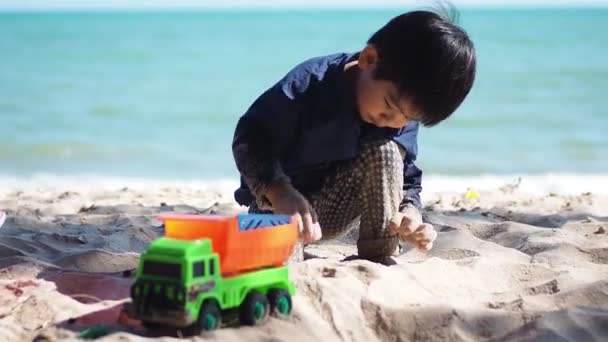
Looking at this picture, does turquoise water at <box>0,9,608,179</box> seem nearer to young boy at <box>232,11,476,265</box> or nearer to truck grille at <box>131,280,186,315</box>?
young boy at <box>232,11,476,265</box>

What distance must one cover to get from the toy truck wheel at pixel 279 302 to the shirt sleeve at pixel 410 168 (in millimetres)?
995

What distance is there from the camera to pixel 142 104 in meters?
13.9

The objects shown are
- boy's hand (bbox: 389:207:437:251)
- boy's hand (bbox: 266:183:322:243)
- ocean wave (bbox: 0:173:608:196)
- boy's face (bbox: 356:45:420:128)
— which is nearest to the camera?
boy's hand (bbox: 266:183:322:243)

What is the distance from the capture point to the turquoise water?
30.1 ft

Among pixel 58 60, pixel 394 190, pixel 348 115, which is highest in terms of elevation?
pixel 348 115

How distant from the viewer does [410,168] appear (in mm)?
3492

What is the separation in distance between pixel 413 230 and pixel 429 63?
64 cm

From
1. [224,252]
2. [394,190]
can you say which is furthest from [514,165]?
[224,252]

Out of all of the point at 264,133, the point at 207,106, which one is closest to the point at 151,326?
the point at 264,133

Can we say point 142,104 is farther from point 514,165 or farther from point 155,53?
point 155,53

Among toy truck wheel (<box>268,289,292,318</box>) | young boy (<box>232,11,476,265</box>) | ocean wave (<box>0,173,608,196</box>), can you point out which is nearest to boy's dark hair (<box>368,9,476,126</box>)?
young boy (<box>232,11,476,265</box>)

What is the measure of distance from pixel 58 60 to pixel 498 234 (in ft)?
61.5

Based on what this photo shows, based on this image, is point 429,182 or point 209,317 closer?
point 209,317

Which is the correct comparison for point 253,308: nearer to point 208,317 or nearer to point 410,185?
point 208,317
